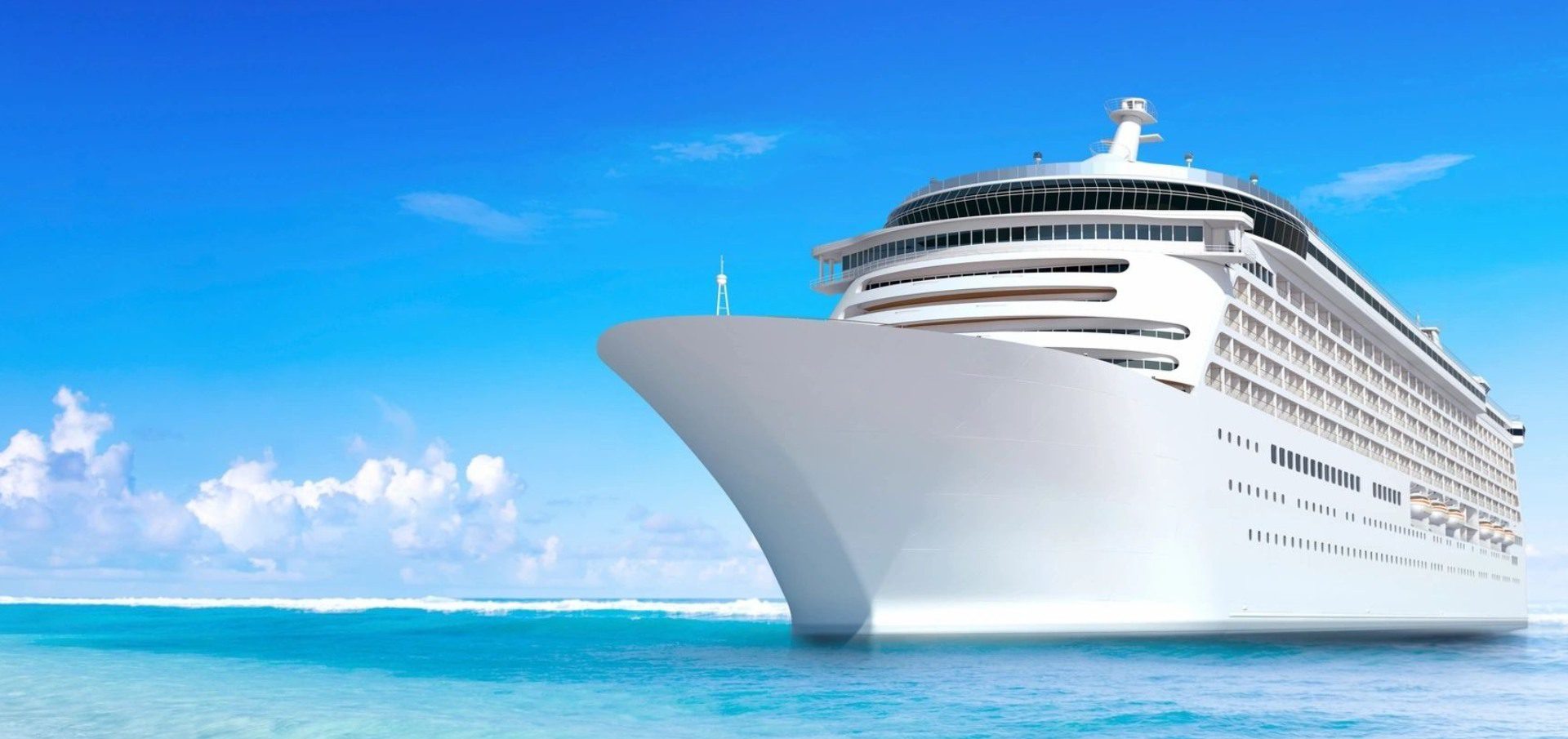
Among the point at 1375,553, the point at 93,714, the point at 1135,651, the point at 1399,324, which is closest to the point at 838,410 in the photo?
the point at 1135,651

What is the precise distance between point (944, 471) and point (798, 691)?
521cm

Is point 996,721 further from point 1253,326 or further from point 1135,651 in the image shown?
point 1253,326

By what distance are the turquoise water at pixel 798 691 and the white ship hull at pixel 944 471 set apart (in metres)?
0.91

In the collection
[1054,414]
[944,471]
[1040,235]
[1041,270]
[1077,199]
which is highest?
[1077,199]

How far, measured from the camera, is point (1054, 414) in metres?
23.7

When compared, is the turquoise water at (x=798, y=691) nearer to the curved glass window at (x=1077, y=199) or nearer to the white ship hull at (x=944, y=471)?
the white ship hull at (x=944, y=471)

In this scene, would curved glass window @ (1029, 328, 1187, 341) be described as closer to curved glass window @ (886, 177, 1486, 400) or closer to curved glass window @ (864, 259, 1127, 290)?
curved glass window @ (864, 259, 1127, 290)

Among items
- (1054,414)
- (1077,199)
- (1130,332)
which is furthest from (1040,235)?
(1054,414)

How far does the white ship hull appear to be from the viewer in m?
22.9

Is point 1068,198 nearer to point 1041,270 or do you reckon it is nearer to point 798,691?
point 1041,270

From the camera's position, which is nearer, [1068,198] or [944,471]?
[944,471]

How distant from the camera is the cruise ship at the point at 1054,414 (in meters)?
23.1

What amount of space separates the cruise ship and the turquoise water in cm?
119

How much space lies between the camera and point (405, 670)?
82.9 feet
